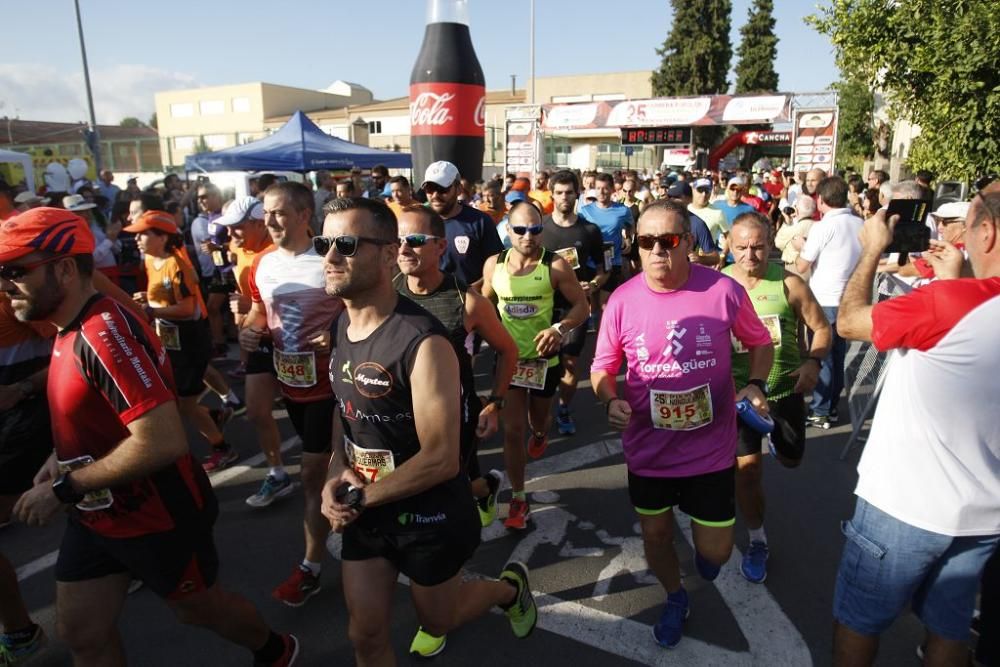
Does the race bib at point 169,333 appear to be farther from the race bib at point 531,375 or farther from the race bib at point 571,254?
the race bib at point 571,254

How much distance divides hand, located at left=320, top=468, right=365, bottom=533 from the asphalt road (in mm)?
1161

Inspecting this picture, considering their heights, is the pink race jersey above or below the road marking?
above

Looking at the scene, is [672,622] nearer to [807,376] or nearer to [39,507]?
[807,376]

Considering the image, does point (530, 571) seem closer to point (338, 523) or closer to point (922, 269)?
point (338, 523)

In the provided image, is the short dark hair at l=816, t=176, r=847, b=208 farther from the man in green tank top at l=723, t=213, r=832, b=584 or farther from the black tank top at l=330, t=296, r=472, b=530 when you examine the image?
the black tank top at l=330, t=296, r=472, b=530

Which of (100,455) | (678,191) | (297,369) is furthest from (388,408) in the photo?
(678,191)

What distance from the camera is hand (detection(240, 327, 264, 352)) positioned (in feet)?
12.3

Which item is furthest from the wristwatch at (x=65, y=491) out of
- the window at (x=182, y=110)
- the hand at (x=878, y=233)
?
the window at (x=182, y=110)

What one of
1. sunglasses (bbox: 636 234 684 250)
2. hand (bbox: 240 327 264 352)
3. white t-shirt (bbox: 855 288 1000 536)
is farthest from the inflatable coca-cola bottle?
white t-shirt (bbox: 855 288 1000 536)

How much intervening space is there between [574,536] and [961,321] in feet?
8.32

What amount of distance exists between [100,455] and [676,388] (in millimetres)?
2168

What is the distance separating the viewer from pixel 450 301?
309 cm

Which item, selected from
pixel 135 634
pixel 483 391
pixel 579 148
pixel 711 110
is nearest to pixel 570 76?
pixel 579 148

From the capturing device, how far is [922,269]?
15.6 feet
